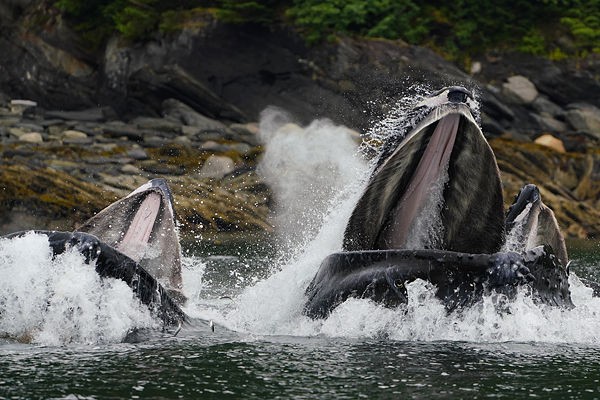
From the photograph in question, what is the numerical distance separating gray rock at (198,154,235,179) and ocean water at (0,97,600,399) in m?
22.2

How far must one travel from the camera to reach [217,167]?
35.1 metres

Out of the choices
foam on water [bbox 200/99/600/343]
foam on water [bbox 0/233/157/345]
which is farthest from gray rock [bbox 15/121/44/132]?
foam on water [bbox 0/233/157/345]

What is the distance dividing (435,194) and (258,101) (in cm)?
3120

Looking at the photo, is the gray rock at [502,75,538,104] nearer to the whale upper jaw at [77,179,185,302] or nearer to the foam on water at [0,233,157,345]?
the whale upper jaw at [77,179,185,302]

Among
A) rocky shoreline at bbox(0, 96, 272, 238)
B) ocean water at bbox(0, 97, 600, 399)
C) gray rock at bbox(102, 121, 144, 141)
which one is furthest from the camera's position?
gray rock at bbox(102, 121, 144, 141)

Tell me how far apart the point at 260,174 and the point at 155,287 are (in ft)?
79.1

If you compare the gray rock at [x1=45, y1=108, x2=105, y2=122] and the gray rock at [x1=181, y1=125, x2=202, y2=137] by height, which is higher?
the gray rock at [x1=45, y1=108, x2=105, y2=122]

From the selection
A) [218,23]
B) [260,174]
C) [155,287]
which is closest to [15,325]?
[155,287]

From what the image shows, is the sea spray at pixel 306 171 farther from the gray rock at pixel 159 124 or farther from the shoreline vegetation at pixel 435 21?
the shoreline vegetation at pixel 435 21

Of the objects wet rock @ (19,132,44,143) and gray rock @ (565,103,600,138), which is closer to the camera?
wet rock @ (19,132,44,143)

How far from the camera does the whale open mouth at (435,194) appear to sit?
1009 centimetres

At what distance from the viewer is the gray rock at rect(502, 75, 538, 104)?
4047 cm

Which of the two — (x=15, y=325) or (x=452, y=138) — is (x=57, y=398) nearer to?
(x=15, y=325)

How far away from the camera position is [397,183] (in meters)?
10.5
